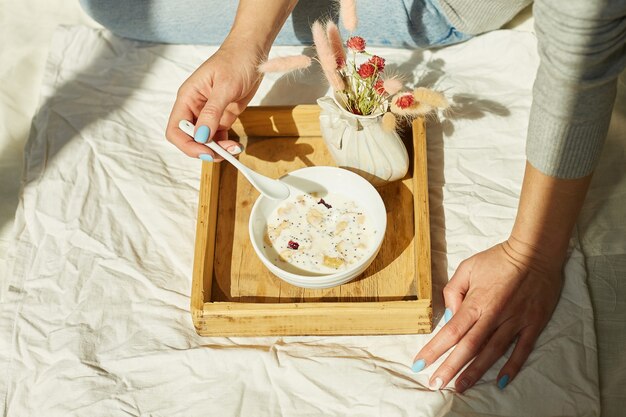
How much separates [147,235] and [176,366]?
0.24 meters

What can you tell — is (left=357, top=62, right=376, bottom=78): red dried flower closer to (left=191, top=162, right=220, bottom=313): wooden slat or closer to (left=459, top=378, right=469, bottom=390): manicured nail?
(left=191, top=162, right=220, bottom=313): wooden slat

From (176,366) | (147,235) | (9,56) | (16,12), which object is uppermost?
(16,12)

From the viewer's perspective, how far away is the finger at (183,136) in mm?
1066

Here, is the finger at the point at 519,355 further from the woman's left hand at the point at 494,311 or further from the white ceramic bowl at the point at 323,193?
the white ceramic bowl at the point at 323,193

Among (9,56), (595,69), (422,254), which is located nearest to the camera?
(595,69)

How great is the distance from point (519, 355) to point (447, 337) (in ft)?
0.36

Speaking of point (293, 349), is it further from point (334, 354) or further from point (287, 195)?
point (287, 195)

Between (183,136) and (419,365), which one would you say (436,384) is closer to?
(419,365)

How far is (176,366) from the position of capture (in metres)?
1.08

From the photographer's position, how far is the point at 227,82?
1116 mm

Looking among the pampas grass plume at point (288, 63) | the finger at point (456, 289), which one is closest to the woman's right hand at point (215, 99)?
the pampas grass plume at point (288, 63)

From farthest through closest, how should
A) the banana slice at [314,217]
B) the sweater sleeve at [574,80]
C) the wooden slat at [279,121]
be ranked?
the wooden slat at [279,121] → the banana slice at [314,217] → the sweater sleeve at [574,80]

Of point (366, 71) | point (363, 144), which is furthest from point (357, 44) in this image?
point (363, 144)

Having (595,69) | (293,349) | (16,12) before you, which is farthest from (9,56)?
(595,69)
